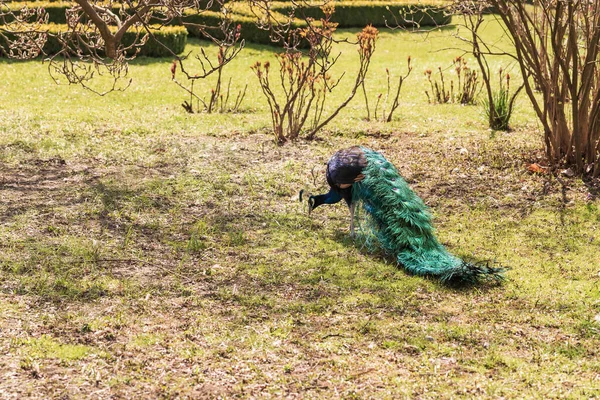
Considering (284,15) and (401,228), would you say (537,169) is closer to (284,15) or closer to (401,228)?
(401,228)

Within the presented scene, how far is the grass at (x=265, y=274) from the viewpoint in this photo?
4.72 meters

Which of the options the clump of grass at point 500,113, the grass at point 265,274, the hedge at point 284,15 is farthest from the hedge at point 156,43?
the clump of grass at point 500,113

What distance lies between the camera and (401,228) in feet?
20.3

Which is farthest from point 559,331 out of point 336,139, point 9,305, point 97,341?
point 336,139

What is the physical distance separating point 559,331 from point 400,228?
1492 millimetres

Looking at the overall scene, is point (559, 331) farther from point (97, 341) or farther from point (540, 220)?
point (97, 341)

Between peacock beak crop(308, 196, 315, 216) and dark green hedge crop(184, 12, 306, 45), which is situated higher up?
dark green hedge crop(184, 12, 306, 45)

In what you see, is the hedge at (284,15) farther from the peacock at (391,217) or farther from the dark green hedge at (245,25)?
the peacock at (391,217)

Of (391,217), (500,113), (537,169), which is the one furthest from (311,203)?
(500,113)

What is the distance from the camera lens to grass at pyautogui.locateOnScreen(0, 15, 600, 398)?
4.72 m

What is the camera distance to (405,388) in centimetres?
457

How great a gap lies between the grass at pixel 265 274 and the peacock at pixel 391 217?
15cm

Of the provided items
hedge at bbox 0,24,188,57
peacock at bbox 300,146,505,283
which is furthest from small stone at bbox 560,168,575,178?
hedge at bbox 0,24,188,57

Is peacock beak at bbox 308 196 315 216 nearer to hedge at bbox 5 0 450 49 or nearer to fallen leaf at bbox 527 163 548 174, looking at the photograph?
fallen leaf at bbox 527 163 548 174
